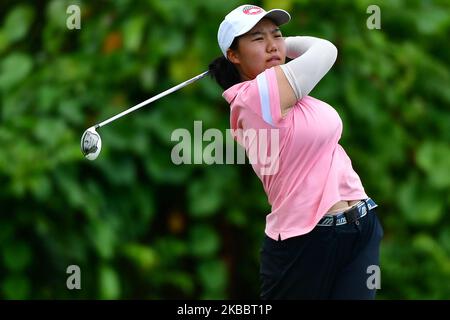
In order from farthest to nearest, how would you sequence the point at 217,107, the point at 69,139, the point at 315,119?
the point at 217,107
the point at 69,139
the point at 315,119

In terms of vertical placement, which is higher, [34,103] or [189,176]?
[34,103]

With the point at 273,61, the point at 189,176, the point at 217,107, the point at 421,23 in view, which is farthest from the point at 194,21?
the point at 273,61

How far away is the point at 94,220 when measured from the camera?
5.29m

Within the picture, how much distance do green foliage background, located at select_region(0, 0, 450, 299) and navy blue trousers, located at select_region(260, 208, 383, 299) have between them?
2258mm

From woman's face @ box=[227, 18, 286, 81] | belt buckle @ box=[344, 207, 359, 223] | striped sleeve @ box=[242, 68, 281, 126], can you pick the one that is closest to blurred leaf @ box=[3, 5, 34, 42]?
woman's face @ box=[227, 18, 286, 81]

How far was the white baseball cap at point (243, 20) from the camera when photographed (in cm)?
302

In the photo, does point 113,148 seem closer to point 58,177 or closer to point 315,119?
point 58,177

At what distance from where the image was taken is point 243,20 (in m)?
3.04

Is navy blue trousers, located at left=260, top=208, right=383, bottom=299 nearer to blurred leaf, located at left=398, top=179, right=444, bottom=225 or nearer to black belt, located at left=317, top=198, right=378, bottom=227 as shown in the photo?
black belt, located at left=317, top=198, right=378, bottom=227

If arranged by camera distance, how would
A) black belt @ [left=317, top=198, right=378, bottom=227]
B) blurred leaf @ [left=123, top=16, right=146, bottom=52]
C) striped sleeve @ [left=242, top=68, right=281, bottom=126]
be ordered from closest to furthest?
1. striped sleeve @ [left=242, top=68, right=281, bottom=126]
2. black belt @ [left=317, top=198, right=378, bottom=227]
3. blurred leaf @ [left=123, top=16, right=146, bottom=52]

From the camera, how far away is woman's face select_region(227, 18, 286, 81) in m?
3.06

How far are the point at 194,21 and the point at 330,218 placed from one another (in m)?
2.63

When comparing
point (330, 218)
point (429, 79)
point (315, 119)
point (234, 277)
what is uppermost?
point (429, 79)

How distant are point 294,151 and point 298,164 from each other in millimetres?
44
